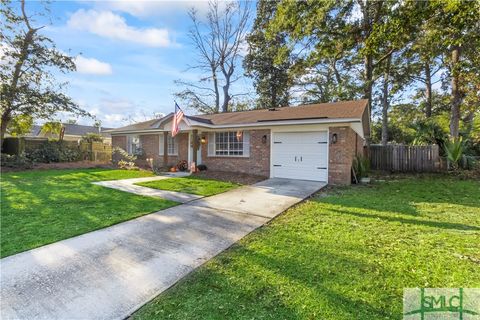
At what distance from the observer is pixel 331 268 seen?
3436 mm

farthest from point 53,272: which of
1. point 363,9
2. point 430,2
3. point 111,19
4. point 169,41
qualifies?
point 363,9

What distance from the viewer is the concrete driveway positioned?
2781 mm

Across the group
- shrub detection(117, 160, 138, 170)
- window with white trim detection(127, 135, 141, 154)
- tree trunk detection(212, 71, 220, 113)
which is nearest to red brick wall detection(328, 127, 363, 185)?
shrub detection(117, 160, 138, 170)

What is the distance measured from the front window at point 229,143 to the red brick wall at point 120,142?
7970mm

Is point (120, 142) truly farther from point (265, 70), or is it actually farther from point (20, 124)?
point (265, 70)

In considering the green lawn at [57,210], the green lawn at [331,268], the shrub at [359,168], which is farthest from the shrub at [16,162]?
the shrub at [359,168]

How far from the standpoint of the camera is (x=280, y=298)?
2.82 metres

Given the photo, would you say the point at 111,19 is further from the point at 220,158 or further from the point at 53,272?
the point at 53,272

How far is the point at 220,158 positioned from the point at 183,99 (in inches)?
665

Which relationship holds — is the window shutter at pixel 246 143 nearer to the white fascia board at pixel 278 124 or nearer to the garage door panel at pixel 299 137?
the white fascia board at pixel 278 124

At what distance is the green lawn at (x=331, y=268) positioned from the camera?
2.67 m

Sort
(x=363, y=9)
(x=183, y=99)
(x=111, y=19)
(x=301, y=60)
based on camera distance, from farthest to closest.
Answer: (x=183, y=99), (x=301, y=60), (x=363, y=9), (x=111, y=19)

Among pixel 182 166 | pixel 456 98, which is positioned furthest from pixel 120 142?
pixel 456 98

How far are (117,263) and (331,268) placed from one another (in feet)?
9.73
